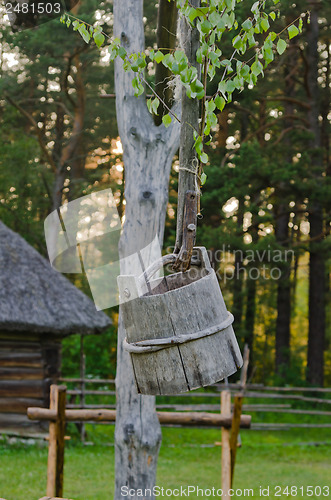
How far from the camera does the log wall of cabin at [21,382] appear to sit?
11.2 m

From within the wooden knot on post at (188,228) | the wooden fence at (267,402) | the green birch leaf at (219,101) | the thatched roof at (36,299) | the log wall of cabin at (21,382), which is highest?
the green birch leaf at (219,101)

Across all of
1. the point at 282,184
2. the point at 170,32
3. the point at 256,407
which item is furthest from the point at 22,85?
the point at 170,32

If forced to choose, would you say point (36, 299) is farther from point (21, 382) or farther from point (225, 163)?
point (225, 163)

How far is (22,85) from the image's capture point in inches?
790

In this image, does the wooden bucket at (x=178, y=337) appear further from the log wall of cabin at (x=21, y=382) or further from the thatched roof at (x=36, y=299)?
the log wall of cabin at (x=21, y=382)

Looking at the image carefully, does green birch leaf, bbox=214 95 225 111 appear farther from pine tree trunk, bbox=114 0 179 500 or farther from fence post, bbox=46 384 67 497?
fence post, bbox=46 384 67 497

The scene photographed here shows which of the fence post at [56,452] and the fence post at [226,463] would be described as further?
the fence post at [56,452]

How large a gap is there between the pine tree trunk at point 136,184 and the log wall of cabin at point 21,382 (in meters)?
7.23

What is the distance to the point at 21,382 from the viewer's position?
11.3m

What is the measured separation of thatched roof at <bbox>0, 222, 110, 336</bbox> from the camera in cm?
1068

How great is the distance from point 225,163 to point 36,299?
7726 millimetres

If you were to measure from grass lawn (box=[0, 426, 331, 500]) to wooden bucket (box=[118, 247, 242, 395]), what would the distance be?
6.29 metres

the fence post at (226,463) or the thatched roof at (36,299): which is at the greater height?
the thatched roof at (36,299)

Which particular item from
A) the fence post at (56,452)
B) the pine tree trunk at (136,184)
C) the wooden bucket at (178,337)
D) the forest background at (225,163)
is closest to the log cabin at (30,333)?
the forest background at (225,163)
